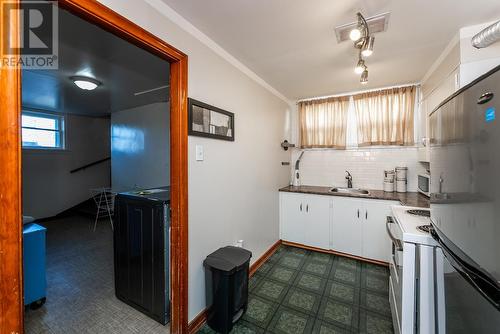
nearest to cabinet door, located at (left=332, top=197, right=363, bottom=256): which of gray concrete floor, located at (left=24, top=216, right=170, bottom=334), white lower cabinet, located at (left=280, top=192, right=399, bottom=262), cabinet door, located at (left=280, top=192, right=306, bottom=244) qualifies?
white lower cabinet, located at (left=280, top=192, right=399, bottom=262)

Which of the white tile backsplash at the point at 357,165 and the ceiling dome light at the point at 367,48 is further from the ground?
the ceiling dome light at the point at 367,48

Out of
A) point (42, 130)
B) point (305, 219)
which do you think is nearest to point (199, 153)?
point (305, 219)

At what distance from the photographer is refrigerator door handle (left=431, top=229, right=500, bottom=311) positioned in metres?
0.67

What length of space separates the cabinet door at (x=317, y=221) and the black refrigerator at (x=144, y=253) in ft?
6.80

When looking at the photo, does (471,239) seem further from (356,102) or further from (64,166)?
(64,166)

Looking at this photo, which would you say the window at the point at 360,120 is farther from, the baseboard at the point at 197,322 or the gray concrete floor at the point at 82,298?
the gray concrete floor at the point at 82,298

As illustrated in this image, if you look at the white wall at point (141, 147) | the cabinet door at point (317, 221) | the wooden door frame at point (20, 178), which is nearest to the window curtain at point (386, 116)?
the cabinet door at point (317, 221)

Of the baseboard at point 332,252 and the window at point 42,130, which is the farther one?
the window at point 42,130

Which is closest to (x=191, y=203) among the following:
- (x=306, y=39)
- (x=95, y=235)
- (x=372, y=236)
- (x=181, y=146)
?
(x=181, y=146)

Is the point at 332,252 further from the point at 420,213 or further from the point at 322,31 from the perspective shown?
the point at 322,31

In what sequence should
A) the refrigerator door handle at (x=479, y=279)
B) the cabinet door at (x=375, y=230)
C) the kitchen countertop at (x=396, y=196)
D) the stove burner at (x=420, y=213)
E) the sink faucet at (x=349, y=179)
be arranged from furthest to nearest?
the sink faucet at (x=349, y=179) < the cabinet door at (x=375, y=230) < the kitchen countertop at (x=396, y=196) < the stove burner at (x=420, y=213) < the refrigerator door handle at (x=479, y=279)

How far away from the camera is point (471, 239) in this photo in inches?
31.0

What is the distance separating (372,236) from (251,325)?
6.21ft

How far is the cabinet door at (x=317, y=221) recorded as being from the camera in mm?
2969
